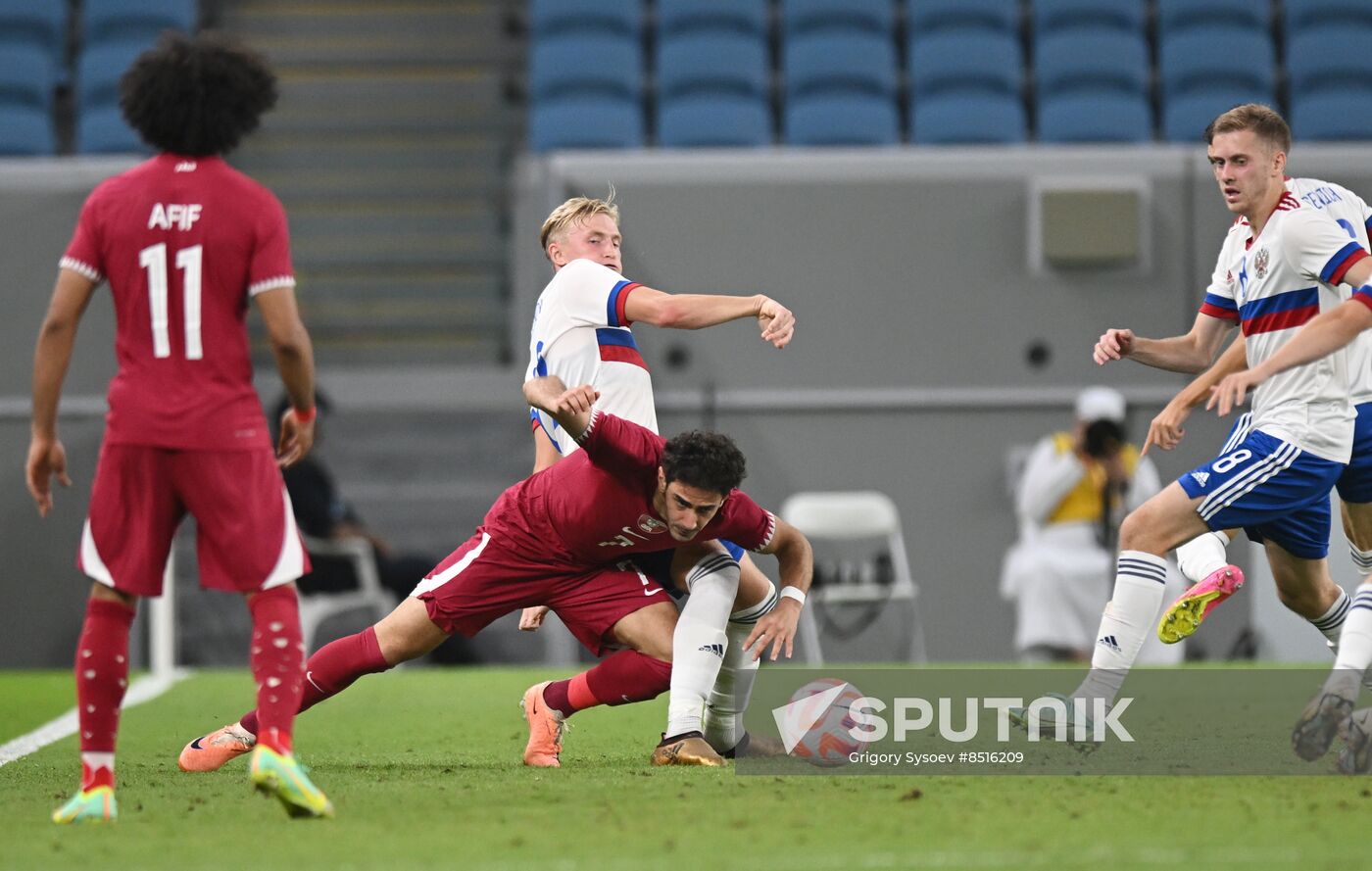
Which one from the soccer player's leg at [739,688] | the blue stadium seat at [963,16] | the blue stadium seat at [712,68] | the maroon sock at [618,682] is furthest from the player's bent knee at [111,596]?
the blue stadium seat at [963,16]

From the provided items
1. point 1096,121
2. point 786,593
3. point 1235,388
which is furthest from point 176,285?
point 1096,121

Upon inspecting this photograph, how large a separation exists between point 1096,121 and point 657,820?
8962mm

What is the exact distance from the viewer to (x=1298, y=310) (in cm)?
486

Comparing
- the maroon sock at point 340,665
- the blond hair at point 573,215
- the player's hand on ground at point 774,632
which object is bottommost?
the maroon sock at point 340,665

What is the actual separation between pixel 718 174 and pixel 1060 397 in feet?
8.10

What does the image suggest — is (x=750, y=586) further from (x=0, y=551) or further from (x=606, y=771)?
(x=0, y=551)

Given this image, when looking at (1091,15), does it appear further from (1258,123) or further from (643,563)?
(643,563)

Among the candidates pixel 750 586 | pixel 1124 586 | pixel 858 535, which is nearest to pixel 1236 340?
pixel 1124 586

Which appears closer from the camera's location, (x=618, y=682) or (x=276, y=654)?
(x=276, y=654)

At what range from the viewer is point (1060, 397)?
430 inches

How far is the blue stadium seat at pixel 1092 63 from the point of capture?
1207 centimetres

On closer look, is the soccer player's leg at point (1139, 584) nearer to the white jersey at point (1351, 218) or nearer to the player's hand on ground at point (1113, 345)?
the player's hand on ground at point (1113, 345)

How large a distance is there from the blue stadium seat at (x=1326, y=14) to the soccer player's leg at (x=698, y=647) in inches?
352

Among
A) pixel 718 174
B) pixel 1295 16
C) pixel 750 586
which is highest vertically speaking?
pixel 1295 16
